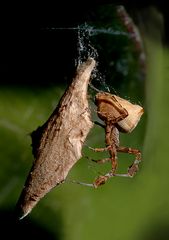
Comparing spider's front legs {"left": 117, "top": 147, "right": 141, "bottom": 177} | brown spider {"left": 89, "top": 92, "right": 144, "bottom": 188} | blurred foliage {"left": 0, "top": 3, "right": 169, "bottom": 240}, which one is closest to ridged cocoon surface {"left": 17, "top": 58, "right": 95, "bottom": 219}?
brown spider {"left": 89, "top": 92, "right": 144, "bottom": 188}

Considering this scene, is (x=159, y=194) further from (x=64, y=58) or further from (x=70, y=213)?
(x=64, y=58)

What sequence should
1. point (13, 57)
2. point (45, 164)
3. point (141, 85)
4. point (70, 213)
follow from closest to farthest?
point (45, 164), point (13, 57), point (70, 213), point (141, 85)

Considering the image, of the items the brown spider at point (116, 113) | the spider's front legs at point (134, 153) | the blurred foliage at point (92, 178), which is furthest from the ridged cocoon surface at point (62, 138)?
the blurred foliage at point (92, 178)

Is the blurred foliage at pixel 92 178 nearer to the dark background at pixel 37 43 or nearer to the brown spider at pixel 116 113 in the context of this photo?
the dark background at pixel 37 43

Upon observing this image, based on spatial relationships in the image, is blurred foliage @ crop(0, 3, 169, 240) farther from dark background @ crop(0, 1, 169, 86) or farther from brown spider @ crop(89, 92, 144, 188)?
brown spider @ crop(89, 92, 144, 188)

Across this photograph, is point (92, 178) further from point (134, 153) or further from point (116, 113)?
point (116, 113)

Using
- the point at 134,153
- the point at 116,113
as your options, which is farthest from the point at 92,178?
the point at 116,113

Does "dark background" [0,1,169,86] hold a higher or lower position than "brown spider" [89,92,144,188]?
higher

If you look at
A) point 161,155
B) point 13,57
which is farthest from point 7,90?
point 161,155
